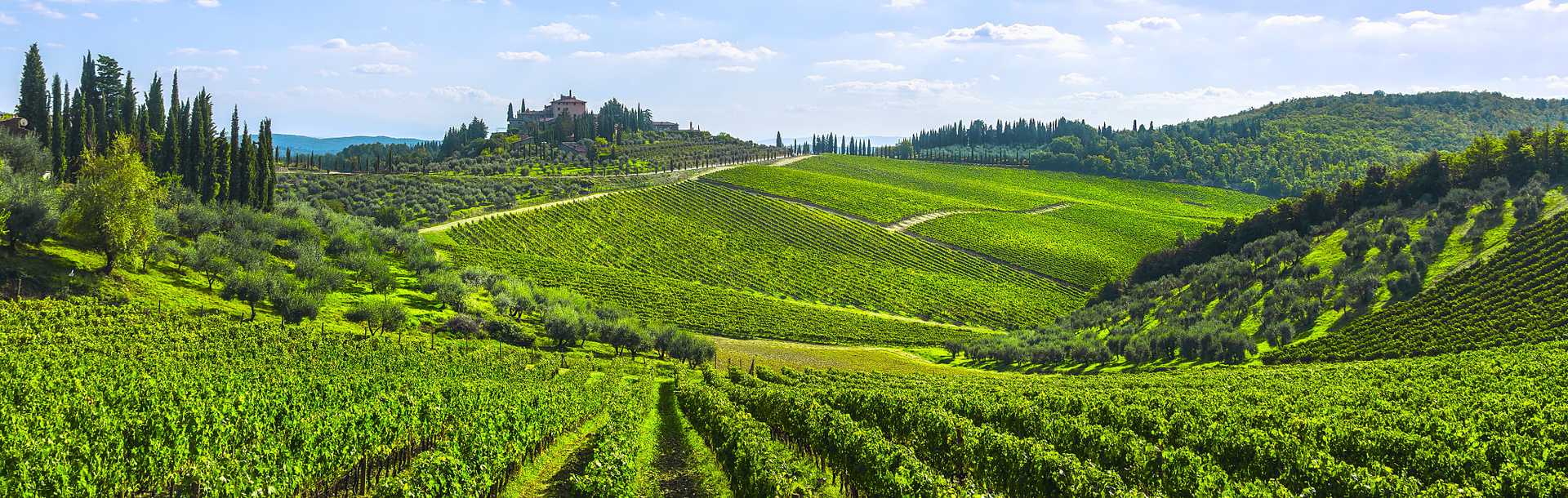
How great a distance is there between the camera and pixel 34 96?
9556cm

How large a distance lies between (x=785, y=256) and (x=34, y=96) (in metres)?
92.1

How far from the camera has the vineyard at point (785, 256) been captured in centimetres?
11812

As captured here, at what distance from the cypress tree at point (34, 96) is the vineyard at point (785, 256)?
145ft

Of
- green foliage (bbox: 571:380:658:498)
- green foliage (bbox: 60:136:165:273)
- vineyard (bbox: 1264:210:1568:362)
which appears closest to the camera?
green foliage (bbox: 571:380:658:498)

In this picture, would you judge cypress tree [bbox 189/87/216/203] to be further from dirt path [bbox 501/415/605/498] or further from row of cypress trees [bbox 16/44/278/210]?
dirt path [bbox 501/415/605/498]

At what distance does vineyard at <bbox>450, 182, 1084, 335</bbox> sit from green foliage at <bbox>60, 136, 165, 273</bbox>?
167ft

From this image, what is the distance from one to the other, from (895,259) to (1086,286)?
92.6 ft

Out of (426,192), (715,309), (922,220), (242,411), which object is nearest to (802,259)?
(715,309)

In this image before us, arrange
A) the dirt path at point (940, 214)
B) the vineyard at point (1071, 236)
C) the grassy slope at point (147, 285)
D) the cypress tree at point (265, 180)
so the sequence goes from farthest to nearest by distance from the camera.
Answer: the dirt path at point (940, 214) < the vineyard at point (1071, 236) < the cypress tree at point (265, 180) < the grassy slope at point (147, 285)

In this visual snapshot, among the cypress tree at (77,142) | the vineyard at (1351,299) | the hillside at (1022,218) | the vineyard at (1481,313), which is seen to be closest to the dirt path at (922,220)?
the hillside at (1022,218)

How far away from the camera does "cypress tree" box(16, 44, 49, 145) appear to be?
90750 mm

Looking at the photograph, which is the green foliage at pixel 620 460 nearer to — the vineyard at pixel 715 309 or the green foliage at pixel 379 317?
the green foliage at pixel 379 317

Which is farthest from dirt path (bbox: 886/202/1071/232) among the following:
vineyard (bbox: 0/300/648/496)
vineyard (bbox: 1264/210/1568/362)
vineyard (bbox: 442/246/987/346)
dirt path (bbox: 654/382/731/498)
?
dirt path (bbox: 654/382/731/498)

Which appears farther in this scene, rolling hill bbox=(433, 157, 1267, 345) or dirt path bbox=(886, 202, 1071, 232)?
dirt path bbox=(886, 202, 1071, 232)
